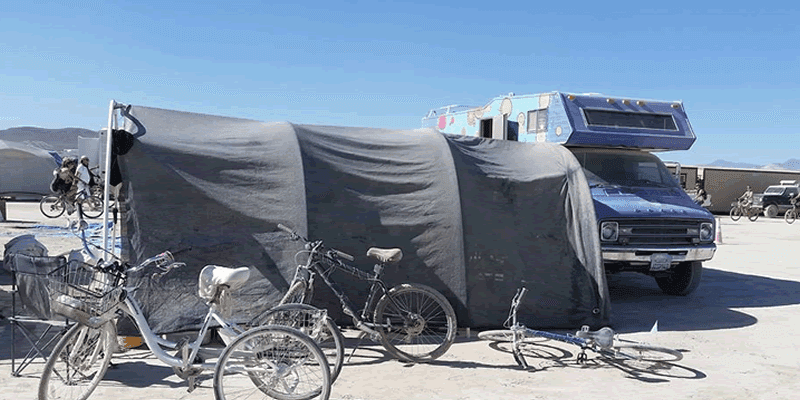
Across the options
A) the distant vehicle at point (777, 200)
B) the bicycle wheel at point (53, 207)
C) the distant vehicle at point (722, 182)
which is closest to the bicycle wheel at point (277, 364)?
the bicycle wheel at point (53, 207)

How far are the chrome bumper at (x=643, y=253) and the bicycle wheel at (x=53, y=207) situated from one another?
19345 millimetres

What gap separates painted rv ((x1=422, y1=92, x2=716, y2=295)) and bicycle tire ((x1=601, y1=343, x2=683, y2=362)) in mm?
2402

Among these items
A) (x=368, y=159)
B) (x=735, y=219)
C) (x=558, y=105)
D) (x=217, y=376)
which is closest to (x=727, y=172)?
(x=735, y=219)

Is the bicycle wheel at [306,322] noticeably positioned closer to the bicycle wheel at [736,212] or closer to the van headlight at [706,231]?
the van headlight at [706,231]

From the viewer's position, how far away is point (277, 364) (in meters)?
5.03

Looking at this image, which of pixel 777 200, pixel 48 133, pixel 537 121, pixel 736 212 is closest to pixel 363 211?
pixel 537 121

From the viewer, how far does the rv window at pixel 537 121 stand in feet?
34.3

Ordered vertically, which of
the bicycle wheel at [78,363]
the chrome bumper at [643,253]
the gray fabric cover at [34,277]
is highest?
the gray fabric cover at [34,277]

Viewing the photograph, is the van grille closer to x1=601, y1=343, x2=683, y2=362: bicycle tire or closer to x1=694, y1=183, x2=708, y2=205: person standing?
x1=694, y1=183, x2=708, y2=205: person standing

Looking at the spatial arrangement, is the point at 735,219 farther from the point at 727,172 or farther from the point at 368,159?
the point at 368,159

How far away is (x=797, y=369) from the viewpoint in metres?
7.00

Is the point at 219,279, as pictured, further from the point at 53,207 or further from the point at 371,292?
the point at 53,207

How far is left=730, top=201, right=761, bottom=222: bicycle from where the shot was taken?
34969 mm

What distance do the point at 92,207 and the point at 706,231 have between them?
19.5m
